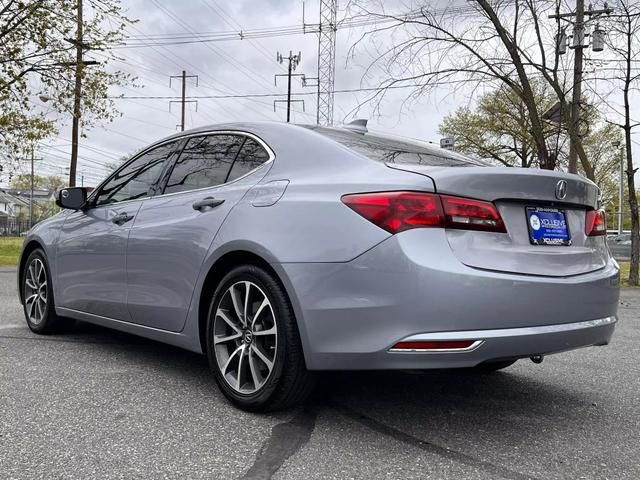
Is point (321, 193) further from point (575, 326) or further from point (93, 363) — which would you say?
point (93, 363)

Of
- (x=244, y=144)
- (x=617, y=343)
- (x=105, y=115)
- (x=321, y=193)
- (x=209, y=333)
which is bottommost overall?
(x=617, y=343)

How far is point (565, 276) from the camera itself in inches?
108

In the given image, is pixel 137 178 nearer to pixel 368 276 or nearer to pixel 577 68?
pixel 368 276

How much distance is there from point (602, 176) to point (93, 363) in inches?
1738

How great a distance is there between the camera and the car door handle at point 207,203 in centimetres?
327

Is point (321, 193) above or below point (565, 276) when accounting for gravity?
above

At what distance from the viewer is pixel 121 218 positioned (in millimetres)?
4000

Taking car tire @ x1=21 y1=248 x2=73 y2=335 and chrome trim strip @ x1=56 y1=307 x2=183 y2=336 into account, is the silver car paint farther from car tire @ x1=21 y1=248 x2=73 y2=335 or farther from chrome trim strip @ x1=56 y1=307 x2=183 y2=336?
car tire @ x1=21 y1=248 x2=73 y2=335

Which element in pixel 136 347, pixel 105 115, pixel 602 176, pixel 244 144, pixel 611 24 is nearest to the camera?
pixel 244 144

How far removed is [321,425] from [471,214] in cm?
118

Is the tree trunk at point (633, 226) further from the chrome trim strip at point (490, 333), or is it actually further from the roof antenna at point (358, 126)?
the chrome trim strip at point (490, 333)

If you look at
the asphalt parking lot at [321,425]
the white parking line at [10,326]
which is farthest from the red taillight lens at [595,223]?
the white parking line at [10,326]

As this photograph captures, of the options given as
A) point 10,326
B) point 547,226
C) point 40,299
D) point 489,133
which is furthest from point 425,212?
point 489,133

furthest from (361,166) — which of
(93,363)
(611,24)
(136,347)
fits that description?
(611,24)
